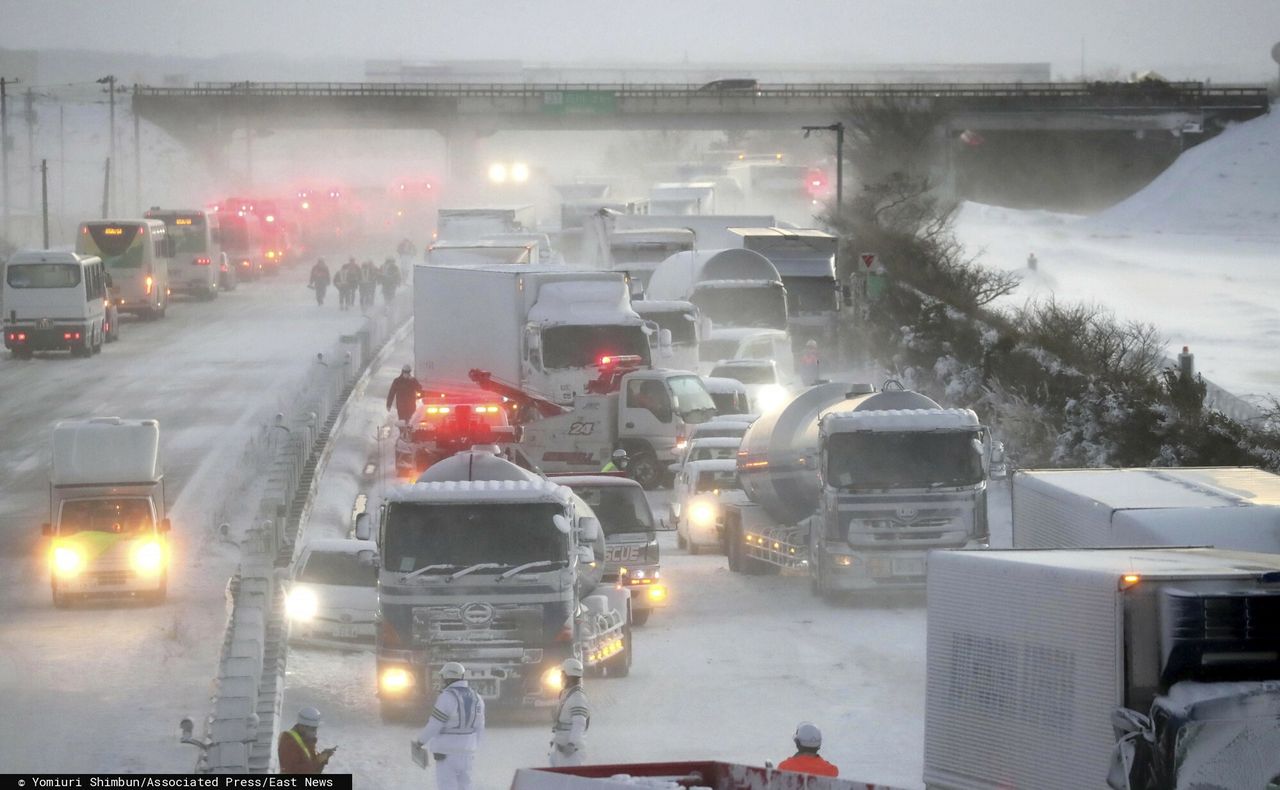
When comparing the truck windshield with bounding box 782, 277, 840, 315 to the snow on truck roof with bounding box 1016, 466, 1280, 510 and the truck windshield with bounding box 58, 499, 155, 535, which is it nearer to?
the truck windshield with bounding box 58, 499, 155, 535

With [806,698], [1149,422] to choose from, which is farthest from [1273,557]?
[1149,422]

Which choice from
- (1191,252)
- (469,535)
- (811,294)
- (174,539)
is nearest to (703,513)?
(174,539)

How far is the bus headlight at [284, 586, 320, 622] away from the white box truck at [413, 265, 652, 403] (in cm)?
1314

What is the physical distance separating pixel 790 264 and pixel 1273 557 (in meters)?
40.0

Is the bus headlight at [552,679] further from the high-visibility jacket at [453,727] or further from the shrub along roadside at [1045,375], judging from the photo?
the shrub along roadside at [1045,375]

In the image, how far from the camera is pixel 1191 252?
95562mm

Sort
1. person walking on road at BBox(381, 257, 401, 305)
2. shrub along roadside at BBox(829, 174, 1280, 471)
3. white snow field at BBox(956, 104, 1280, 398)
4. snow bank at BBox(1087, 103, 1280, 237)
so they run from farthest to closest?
snow bank at BBox(1087, 103, 1280, 237) → person walking on road at BBox(381, 257, 401, 305) → white snow field at BBox(956, 104, 1280, 398) → shrub along roadside at BBox(829, 174, 1280, 471)

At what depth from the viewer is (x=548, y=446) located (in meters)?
33.1

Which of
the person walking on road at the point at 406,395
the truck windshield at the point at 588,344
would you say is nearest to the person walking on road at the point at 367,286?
the person walking on road at the point at 406,395

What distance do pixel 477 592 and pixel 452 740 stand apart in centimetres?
397

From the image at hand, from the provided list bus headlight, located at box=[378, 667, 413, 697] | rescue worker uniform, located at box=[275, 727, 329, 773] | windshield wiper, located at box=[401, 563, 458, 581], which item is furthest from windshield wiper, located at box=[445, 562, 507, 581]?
rescue worker uniform, located at box=[275, 727, 329, 773]

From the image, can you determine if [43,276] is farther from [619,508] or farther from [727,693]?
[727,693]

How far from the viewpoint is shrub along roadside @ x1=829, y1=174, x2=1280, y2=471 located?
2916cm

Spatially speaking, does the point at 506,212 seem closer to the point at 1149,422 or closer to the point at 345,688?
the point at 1149,422
